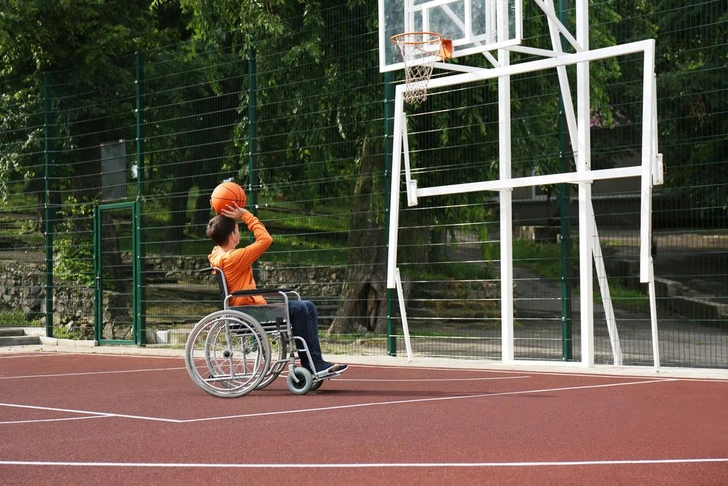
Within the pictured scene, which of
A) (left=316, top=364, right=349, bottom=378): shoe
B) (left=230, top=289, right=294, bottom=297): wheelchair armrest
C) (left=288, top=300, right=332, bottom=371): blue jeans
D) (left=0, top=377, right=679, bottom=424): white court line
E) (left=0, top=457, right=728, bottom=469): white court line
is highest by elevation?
(left=230, top=289, right=294, bottom=297): wheelchair armrest

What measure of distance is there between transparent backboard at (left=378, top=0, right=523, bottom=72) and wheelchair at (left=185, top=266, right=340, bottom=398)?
3.00 m

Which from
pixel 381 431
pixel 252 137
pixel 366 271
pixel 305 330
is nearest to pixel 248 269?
pixel 305 330

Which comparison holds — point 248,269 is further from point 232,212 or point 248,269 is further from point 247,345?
point 247,345

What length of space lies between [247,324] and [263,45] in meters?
6.80

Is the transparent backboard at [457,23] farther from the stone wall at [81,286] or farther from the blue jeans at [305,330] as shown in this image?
the stone wall at [81,286]

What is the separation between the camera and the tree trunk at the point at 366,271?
46.0 ft

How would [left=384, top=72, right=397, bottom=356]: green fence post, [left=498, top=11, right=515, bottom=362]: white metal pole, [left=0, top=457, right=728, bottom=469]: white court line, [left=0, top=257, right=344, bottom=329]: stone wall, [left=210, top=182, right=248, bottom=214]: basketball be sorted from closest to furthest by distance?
[left=0, top=457, right=728, bottom=469]: white court line, [left=210, top=182, right=248, bottom=214]: basketball, [left=498, top=11, right=515, bottom=362]: white metal pole, [left=384, top=72, right=397, bottom=356]: green fence post, [left=0, top=257, right=344, bottom=329]: stone wall

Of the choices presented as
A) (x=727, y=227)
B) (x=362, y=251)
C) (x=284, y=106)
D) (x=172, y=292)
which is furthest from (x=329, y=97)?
(x=727, y=227)

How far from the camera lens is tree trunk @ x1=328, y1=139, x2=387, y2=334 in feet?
46.0

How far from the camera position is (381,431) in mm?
6168

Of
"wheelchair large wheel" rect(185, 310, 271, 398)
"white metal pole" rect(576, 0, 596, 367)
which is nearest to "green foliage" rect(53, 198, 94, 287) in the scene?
"wheelchair large wheel" rect(185, 310, 271, 398)

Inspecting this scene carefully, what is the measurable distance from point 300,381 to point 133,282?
6.51 meters

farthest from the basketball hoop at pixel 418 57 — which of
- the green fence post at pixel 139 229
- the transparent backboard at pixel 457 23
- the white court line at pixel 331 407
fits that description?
the green fence post at pixel 139 229

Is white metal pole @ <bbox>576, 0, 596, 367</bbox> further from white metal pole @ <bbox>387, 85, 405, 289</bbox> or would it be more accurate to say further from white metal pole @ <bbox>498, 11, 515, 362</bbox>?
white metal pole @ <bbox>387, 85, 405, 289</bbox>
